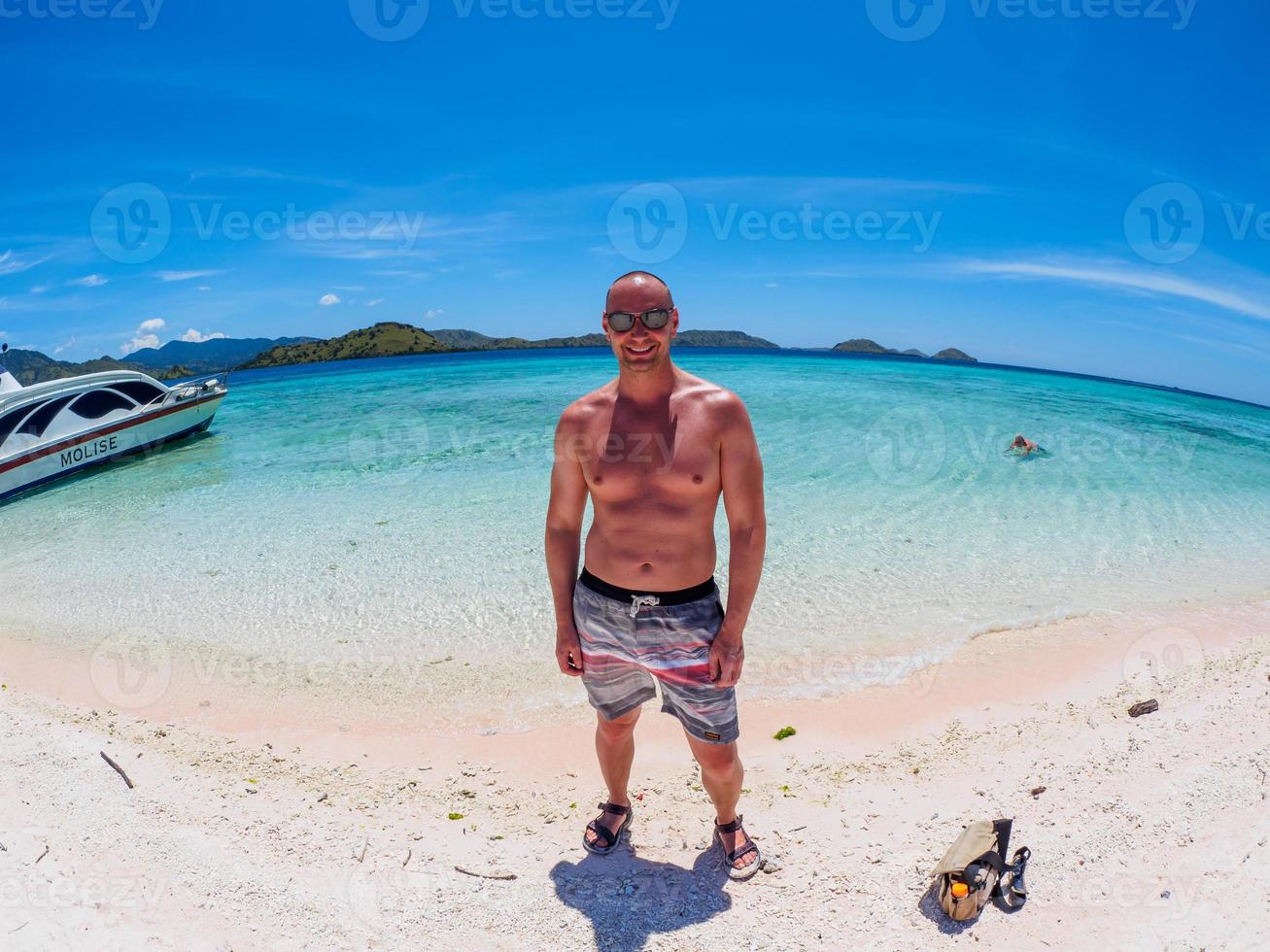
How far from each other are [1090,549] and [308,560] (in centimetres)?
881

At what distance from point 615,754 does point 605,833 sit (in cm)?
38

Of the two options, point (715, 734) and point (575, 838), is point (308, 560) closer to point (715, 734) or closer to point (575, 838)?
point (575, 838)

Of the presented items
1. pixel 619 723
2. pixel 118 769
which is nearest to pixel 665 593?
pixel 619 723

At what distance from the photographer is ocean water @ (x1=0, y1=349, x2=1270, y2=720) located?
17.5 feet

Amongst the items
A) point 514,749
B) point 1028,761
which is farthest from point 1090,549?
point 514,749

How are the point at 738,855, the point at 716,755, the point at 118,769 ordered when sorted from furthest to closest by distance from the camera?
the point at 118,769 → the point at 738,855 → the point at 716,755

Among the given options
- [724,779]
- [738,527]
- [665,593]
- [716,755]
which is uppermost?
[738,527]

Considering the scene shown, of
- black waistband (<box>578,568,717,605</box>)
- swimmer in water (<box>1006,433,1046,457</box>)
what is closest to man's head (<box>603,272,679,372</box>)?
black waistband (<box>578,568,717,605</box>)

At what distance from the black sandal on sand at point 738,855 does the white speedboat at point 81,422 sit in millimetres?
13729

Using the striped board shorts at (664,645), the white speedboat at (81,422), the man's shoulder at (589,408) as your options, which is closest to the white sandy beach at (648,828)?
the striped board shorts at (664,645)

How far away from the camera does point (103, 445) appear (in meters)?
13.3

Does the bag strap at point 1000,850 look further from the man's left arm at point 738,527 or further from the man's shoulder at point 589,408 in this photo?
the man's shoulder at point 589,408

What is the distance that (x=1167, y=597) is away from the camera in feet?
20.4

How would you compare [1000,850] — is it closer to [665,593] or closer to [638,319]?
[665,593]
